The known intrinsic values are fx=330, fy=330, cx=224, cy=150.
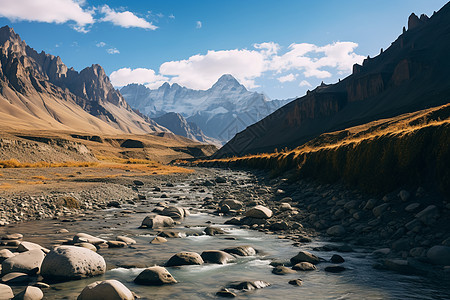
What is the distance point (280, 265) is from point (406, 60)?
195454mm

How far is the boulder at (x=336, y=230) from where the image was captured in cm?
1248

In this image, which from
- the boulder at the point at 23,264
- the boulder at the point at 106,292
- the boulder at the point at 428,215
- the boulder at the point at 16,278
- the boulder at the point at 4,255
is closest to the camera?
the boulder at the point at 106,292

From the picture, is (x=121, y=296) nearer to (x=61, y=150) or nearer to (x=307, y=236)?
(x=307, y=236)

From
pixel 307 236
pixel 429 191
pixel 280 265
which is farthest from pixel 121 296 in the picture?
pixel 429 191

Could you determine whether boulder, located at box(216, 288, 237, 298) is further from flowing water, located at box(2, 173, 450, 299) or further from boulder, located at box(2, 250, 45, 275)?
boulder, located at box(2, 250, 45, 275)

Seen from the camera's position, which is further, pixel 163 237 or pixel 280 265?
pixel 163 237

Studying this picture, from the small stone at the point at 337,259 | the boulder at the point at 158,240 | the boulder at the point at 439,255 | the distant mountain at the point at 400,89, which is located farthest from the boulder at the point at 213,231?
the distant mountain at the point at 400,89

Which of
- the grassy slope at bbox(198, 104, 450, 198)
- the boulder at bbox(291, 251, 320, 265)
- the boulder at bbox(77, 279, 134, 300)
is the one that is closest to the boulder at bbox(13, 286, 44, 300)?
the boulder at bbox(77, 279, 134, 300)

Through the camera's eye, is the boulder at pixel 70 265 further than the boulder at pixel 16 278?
Yes

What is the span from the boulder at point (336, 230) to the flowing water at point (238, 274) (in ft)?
3.14

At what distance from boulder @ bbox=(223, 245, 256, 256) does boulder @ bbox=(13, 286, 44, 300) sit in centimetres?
555

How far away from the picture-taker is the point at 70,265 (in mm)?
8008

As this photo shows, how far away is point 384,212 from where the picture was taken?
12.3m

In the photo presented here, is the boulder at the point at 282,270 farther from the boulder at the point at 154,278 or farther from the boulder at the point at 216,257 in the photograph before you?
the boulder at the point at 154,278
